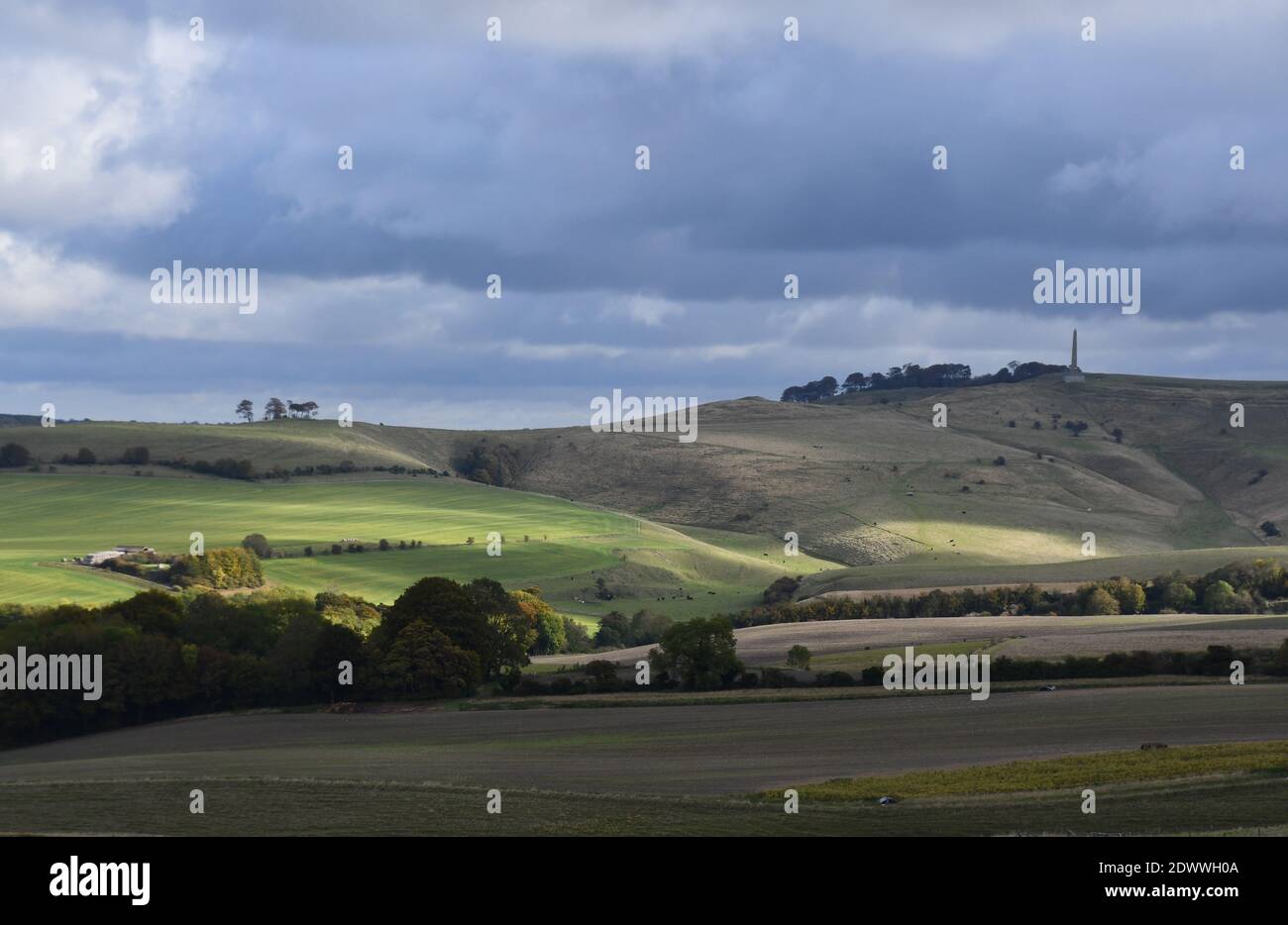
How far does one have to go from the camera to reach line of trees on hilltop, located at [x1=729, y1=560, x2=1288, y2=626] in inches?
4422

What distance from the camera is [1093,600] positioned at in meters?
113

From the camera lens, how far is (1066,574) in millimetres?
131625

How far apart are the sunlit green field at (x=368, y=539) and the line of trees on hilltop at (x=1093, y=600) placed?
15.9 meters

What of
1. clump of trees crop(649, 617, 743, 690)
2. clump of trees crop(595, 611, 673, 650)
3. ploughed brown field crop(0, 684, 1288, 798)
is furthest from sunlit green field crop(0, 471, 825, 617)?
clump of trees crop(649, 617, 743, 690)

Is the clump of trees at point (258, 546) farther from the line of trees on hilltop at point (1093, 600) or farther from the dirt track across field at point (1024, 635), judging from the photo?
the line of trees on hilltop at point (1093, 600)

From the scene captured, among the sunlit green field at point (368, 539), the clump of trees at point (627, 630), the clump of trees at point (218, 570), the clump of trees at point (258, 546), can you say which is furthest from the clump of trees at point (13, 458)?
the clump of trees at point (627, 630)

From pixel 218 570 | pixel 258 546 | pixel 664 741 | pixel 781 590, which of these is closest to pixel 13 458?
pixel 258 546

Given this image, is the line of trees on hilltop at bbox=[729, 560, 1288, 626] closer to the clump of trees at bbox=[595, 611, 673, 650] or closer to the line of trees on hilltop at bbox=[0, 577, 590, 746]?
the clump of trees at bbox=[595, 611, 673, 650]

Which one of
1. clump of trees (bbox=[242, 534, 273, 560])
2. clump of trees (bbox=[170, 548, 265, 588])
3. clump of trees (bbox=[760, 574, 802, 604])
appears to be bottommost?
clump of trees (bbox=[760, 574, 802, 604])

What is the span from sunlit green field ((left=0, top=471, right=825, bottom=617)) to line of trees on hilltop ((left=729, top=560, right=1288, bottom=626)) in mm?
15870

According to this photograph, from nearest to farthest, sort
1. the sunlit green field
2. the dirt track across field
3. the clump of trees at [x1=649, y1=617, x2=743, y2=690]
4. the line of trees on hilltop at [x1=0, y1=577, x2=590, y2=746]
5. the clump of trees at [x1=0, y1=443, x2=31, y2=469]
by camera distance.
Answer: the line of trees on hilltop at [x1=0, y1=577, x2=590, y2=746]
the clump of trees at [x1=649, y1=617, x2=743, y2=690]
the dirt track across field
the sunlit green field
the clump of trees at [x1=0, y1=443, x2=31, y2=469]

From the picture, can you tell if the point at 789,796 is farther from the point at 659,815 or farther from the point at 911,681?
the point at 911,681
